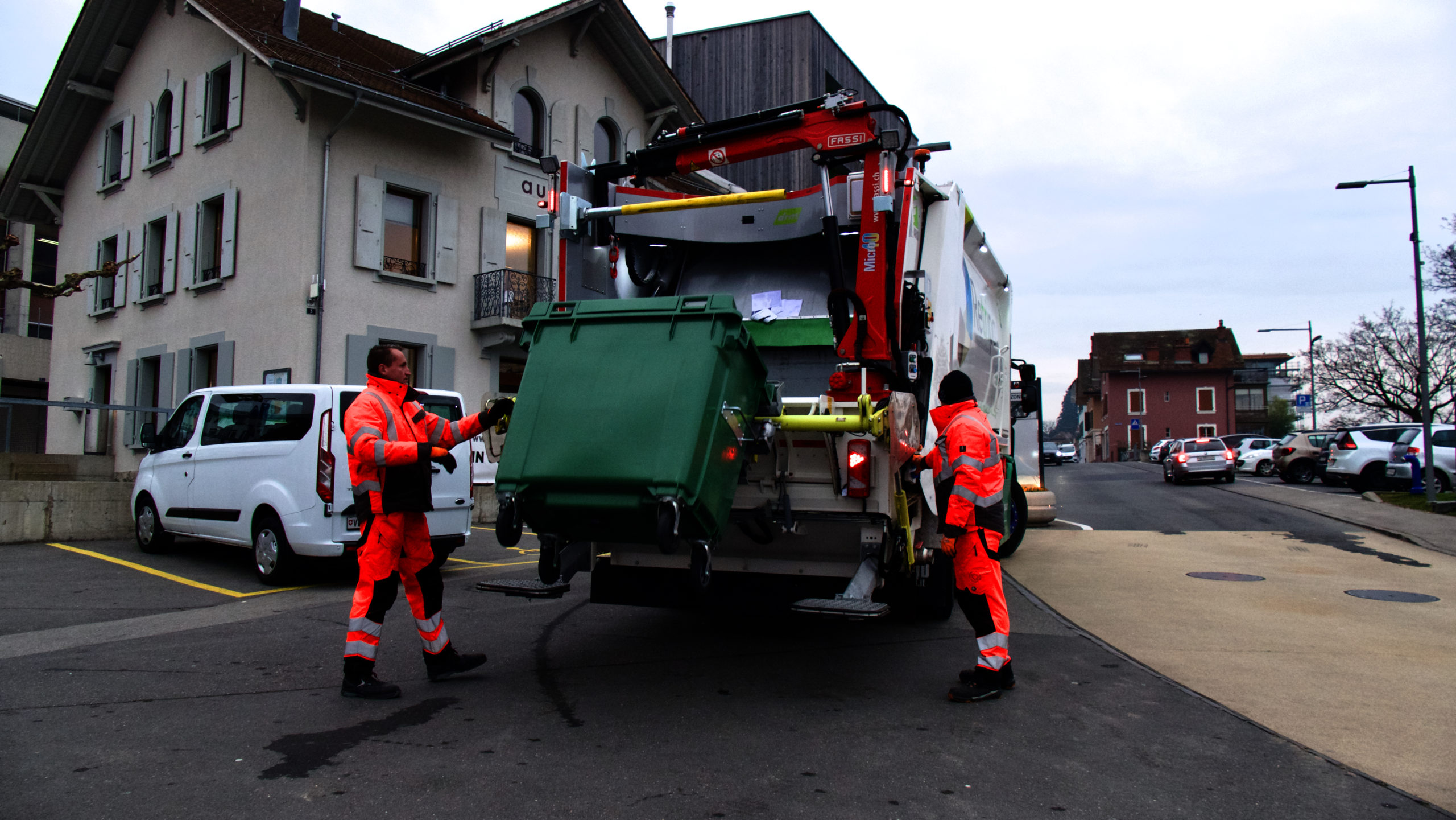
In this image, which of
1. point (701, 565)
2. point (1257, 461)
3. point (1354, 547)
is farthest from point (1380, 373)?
point (701, 565)

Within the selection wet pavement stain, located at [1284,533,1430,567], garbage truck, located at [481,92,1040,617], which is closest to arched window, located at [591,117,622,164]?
garbage truck, located at [481,92,1040,617]

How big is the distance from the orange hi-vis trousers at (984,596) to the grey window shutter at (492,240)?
46.3 feet

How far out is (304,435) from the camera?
25.7ft

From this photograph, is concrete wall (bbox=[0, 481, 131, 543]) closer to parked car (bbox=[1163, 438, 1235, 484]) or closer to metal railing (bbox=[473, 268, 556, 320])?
metal railing (bbox=[473, 268, 556, 320])

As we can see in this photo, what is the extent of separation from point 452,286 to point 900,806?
1500 centimetres

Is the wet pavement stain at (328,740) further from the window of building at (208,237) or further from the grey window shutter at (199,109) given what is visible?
the grey window shutter at (199,109)

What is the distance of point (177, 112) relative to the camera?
58.0 feet

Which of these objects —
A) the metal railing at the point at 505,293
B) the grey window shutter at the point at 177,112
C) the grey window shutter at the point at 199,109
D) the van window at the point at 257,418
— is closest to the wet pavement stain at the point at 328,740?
the van window at the point at 257,418

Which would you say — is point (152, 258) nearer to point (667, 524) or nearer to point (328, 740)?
point (328, 740)

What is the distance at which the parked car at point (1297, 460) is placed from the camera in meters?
23.8

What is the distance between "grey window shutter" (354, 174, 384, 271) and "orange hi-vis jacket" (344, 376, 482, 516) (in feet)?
38.3

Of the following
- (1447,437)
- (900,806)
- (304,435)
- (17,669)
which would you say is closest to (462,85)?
(304,435)

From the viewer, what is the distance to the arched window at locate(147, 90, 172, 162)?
18.2m

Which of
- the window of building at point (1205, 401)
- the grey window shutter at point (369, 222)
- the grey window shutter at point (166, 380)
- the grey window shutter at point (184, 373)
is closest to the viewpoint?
the grey window shutter at point (369, 222)
